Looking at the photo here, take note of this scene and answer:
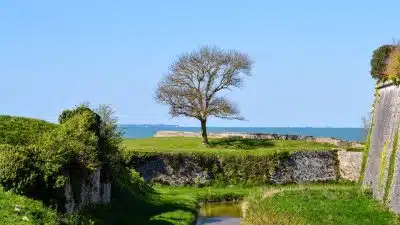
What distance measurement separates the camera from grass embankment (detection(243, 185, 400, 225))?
27562 mm

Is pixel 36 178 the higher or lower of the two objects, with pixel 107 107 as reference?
lower

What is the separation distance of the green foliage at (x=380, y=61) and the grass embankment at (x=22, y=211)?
2123 centimetres

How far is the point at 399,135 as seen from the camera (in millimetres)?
30578

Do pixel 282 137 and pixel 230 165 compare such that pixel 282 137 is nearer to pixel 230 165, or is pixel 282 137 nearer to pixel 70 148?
pixel 230 165

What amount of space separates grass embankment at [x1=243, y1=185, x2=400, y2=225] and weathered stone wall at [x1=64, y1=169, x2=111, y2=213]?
25.1 ft

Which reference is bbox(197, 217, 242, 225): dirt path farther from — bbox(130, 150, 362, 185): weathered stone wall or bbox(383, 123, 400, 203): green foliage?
bbox(130, 150, 362, 185): weathered stone wall

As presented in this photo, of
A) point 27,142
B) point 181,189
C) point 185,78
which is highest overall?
point 185,78

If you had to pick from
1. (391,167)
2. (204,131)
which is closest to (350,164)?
(204,131)

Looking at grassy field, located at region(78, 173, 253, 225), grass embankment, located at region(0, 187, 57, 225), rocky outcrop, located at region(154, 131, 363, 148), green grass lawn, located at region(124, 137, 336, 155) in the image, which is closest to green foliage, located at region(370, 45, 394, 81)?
grassy field, located at region(78, 173, 253, 225)

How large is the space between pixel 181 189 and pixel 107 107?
15.0 m

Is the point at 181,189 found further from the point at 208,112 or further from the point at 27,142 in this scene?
the point at 27,142

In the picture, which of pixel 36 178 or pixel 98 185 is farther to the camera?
pixel 98 185

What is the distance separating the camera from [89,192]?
3192 centimetres

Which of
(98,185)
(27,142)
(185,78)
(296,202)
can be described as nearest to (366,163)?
(296,202)
